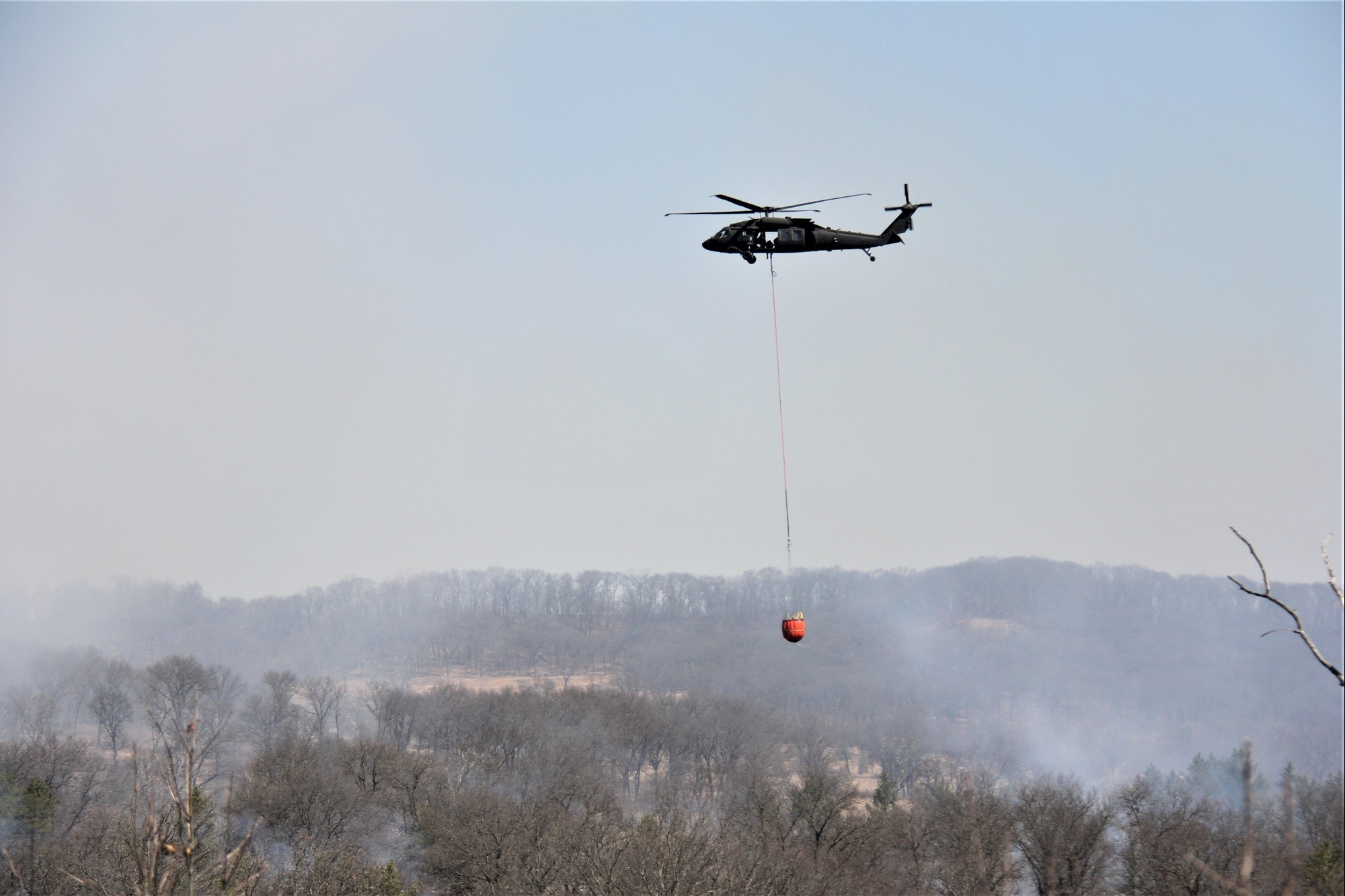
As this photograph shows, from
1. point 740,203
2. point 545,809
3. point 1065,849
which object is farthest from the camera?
point 1065,849

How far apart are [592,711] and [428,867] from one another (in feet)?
164

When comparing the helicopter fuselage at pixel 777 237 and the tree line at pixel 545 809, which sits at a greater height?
the helicopter fuselage at pixel 777 237

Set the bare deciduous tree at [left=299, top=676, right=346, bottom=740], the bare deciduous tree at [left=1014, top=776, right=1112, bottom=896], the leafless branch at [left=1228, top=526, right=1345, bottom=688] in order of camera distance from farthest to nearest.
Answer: the bare deciduous tree at [left=299, top=676, right=346, bottom=740] < the bare deciduous tree at [left=1014, top=776, right=1112, bottom=896] < the leafless branch at [left=1228, top=526, right=1345, bottom=688]

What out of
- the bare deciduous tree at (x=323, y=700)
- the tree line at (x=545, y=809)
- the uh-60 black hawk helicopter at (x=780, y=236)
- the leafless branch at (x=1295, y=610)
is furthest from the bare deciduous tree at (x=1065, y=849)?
the bare deciduous tree at (x=323, y=700)

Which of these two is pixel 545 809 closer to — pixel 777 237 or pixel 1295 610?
pixel 777 237

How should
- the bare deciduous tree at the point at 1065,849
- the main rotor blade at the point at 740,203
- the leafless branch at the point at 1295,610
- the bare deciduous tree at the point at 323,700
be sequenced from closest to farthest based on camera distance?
the leafless branch at the point at 1295,610
the main rotor blade at the point at 740,203
the bare deciduous tree at the point at 1065,849
the bare deciduous tree at the point at 323,700

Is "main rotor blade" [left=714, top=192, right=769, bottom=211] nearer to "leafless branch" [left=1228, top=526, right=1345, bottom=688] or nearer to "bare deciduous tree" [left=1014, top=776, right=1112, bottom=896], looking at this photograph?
"leafless branch" [left=1228, top=526, right=1345, bottom=688]

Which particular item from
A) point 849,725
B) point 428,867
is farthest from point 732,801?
point 849,725

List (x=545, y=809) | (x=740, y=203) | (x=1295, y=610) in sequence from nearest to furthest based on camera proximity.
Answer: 1. (x=1295, y=610)
2. (x=740, y=203)
3. (x=545, y=809)

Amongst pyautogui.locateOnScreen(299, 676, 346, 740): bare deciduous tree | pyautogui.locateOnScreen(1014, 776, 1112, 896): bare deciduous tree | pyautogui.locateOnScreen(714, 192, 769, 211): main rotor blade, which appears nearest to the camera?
pyautogui.locateOnScreen(714, 192, 769, 211): main rotor blade

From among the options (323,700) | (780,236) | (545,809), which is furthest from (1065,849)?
(323,700)

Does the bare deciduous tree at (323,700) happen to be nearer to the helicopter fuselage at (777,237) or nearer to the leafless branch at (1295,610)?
the helicopter fuselage at (777,237)

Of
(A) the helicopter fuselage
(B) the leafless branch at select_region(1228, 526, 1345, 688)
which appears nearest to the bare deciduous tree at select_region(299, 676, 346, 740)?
(A) the helicopter fuselage

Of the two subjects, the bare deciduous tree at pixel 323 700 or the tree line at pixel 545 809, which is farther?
the bare deciduous tree at pixel 323 700
